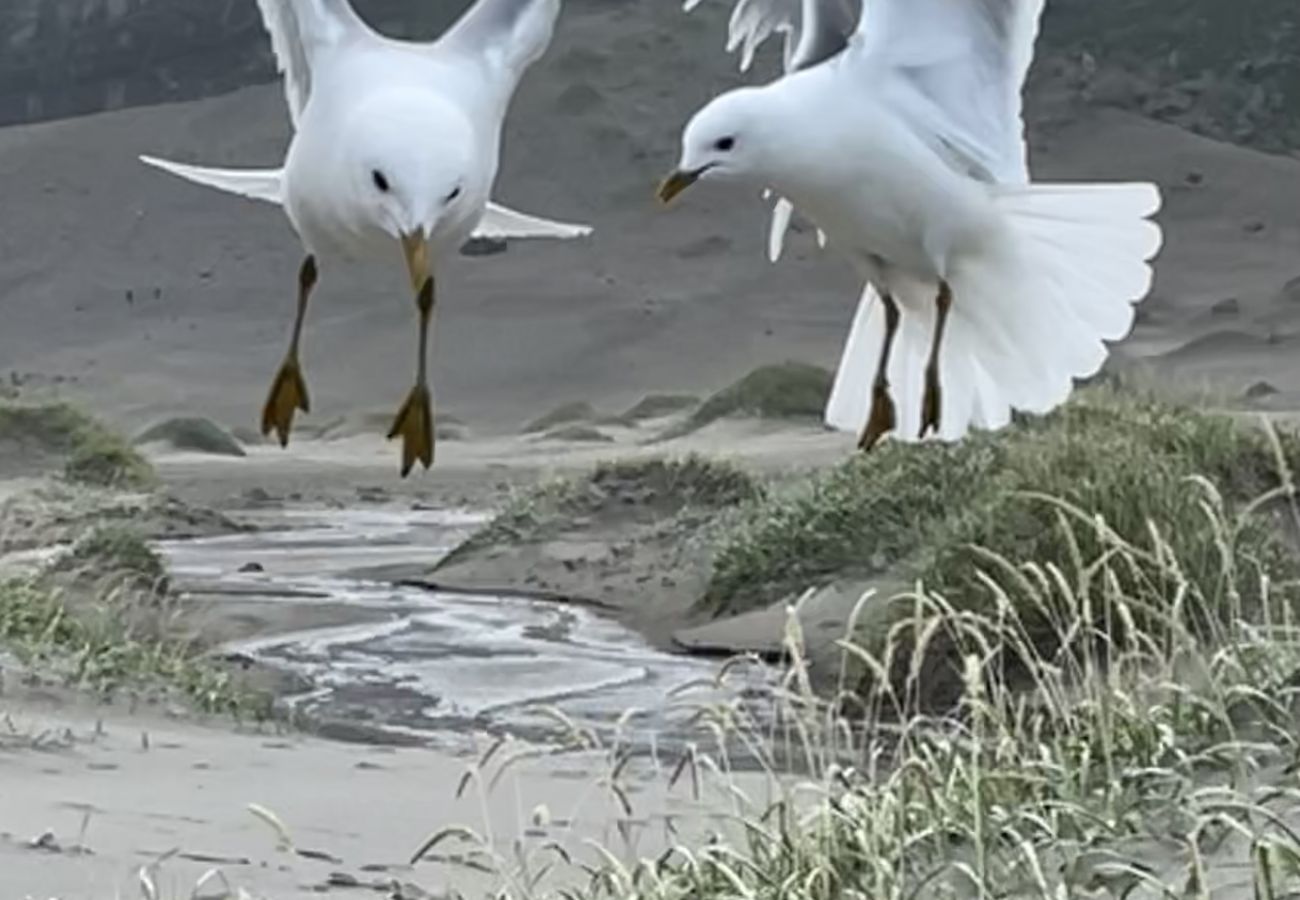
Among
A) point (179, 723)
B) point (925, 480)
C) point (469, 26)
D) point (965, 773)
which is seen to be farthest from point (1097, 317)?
point (925, 480)

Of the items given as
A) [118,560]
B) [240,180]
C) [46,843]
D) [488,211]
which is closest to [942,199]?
[488,211]

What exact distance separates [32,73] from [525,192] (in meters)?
11.6

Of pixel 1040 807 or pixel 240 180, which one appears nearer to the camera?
pixel 1040 807

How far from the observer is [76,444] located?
72.4ft

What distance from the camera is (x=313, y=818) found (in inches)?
226

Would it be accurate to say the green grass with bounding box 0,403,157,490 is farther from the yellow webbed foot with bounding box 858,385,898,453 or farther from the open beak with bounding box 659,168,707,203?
the open beak with bounding box 659,168,707,203

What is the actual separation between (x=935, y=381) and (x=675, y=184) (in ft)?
2.74

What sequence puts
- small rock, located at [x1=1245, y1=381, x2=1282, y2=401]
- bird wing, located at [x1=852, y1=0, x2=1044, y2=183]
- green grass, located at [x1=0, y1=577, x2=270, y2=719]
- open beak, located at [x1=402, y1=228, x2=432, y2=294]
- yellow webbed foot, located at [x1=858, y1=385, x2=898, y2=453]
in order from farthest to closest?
small rock, located at [x1=1245, y1=381, x2=1282, y2=401]
green grass, located at [x1=0, y1=577, x2=270, y2=719]
bird wing, located at [x1=852, y1=0, x2=1044, y2=183]
yellow webbed foot, located at [x1=858, y1=385, x2=898, y2=453]
open beak, located at [x1=402, y1=228, x2=432, y2=294]

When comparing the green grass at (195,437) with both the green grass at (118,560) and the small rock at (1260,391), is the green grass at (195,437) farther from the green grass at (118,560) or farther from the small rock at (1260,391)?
the green grass at (118,560)

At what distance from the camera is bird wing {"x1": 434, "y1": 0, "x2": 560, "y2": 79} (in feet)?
22.9

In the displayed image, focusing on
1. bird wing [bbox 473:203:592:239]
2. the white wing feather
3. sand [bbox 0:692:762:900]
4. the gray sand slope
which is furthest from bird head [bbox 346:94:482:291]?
the gray sand slope

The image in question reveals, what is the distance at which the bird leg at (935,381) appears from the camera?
7.30 metres

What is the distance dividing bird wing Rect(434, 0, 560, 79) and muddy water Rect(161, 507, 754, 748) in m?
1.47

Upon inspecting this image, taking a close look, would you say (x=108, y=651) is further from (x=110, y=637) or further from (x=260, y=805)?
(x=260, y=805)
